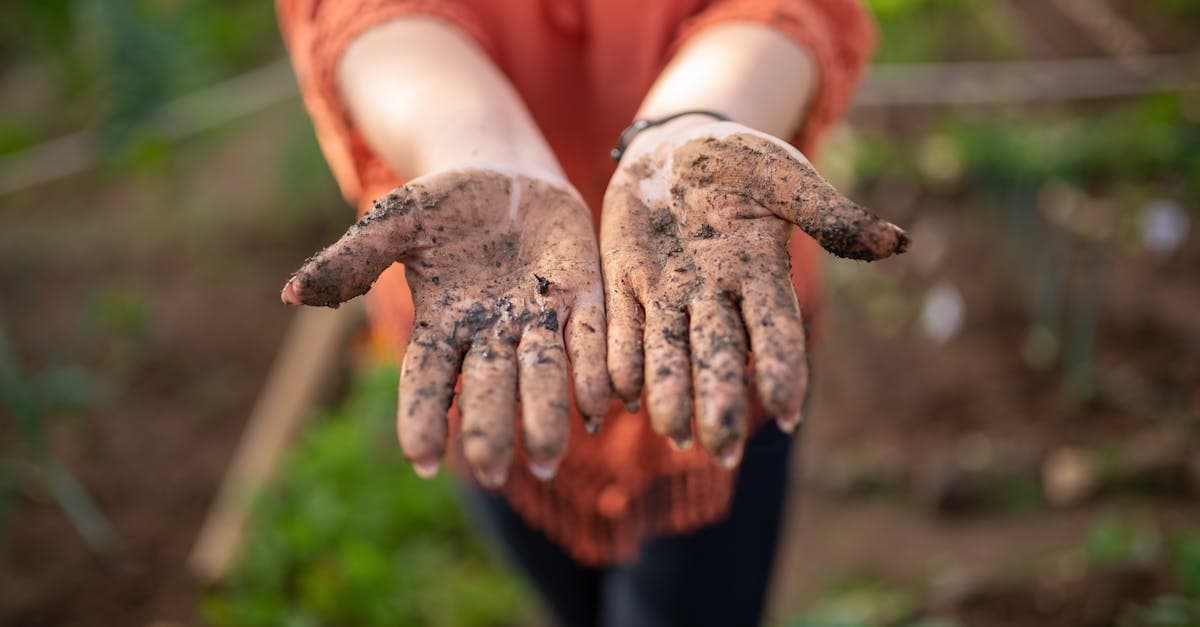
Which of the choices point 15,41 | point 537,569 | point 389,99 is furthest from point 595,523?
point 15,41

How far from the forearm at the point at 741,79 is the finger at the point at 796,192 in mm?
102

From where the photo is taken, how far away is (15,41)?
5105 mm

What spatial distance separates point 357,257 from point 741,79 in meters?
0.51

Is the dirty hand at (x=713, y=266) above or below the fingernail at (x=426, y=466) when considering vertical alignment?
above

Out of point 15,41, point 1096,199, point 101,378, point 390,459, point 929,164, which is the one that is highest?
point 15,41

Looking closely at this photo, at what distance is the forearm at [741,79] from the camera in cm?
111

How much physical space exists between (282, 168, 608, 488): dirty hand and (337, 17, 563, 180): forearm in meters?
0.06

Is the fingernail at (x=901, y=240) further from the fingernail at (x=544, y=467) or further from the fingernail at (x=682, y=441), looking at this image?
the fingernail at (x=544, y=467)

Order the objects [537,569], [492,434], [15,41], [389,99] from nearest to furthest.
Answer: [492,434]
[389,99]
[537,569]
[15,41]

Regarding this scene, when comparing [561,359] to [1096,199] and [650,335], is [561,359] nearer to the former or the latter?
[650,335]

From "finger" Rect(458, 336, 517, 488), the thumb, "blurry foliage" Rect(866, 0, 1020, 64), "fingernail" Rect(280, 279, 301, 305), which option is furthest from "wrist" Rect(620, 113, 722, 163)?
"blurry foliage" Rect(866, 0, 1020, 64)

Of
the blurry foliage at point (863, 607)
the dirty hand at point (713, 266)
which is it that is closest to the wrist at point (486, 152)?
the dirty hand at point (713, 266)

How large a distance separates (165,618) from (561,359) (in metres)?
1.87

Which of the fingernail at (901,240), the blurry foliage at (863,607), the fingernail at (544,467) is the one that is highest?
the fingernail at (901,240)
